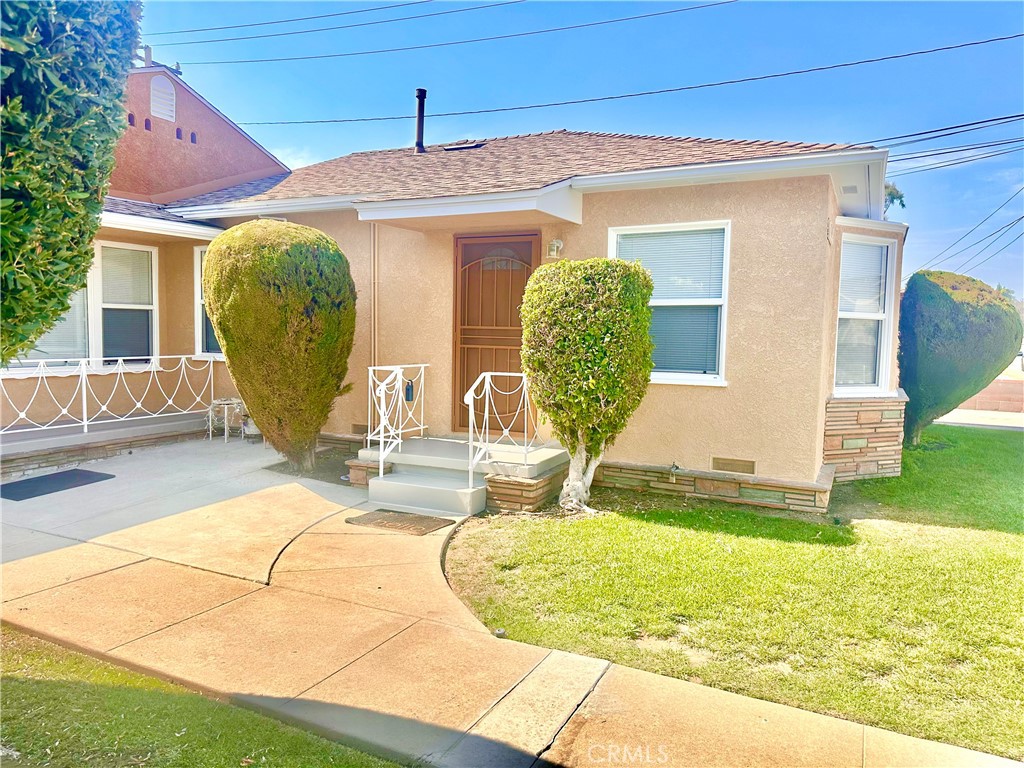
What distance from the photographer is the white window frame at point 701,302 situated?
690 cm

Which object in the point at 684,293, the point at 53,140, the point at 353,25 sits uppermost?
the point at 353,25

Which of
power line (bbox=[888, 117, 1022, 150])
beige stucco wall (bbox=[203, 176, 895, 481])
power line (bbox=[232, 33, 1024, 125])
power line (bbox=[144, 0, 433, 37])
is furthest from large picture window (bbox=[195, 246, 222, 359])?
power line (bbox=[888, 117, 1022, 150])

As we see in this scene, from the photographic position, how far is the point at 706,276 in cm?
705

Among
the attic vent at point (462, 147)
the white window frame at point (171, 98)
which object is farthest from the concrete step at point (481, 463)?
the white window frame at point (171, 98)

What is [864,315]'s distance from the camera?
8086 millimetres

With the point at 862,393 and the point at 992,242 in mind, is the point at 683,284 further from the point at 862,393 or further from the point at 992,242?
the point at 992,242

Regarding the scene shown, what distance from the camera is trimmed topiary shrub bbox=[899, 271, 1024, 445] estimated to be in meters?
9.82

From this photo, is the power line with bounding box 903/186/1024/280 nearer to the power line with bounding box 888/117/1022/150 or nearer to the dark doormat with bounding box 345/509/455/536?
the power line with bounding box 888/117/1022/150

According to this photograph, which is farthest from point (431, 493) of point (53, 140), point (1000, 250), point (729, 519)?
point (1000, 250)

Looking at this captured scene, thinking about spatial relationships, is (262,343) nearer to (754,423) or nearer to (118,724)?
(118,724)

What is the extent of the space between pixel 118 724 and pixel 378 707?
1.17 meters

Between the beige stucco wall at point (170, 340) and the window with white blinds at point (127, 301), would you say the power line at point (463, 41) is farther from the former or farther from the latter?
the window with white blinds at point (127, 301)

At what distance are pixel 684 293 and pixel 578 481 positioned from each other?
233 cm
